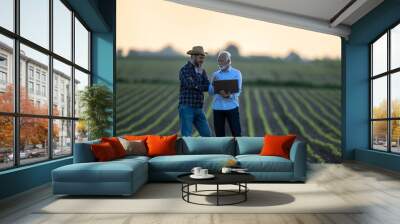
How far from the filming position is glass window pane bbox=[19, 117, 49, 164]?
5.54 meters

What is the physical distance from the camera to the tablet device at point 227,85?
750 centimetres

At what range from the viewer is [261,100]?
558 inches

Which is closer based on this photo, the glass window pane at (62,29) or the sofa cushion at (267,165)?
the sofa cushion at (267,165)

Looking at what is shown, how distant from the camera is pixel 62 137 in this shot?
7.23 meters

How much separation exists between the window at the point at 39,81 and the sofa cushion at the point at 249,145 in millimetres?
3098

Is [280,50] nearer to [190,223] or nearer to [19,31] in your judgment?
[19,31]

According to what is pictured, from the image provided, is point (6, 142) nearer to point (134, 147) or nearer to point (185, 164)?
point (134, 147)

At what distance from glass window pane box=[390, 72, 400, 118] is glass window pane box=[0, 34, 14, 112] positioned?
7.14 metres

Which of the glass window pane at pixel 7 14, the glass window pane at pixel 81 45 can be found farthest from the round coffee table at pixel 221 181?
the glass window pane at pixel 81 45

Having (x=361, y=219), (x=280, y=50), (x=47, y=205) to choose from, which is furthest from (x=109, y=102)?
(x=280, y=50)

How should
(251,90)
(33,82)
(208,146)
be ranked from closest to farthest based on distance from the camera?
(33,82), (208,146), (251,90)

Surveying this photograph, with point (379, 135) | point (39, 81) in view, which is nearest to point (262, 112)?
point (379, 135)

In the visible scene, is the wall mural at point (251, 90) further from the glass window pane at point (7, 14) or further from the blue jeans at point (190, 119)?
the glass window pane at point (7, 14)

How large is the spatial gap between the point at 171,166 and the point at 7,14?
301cm
